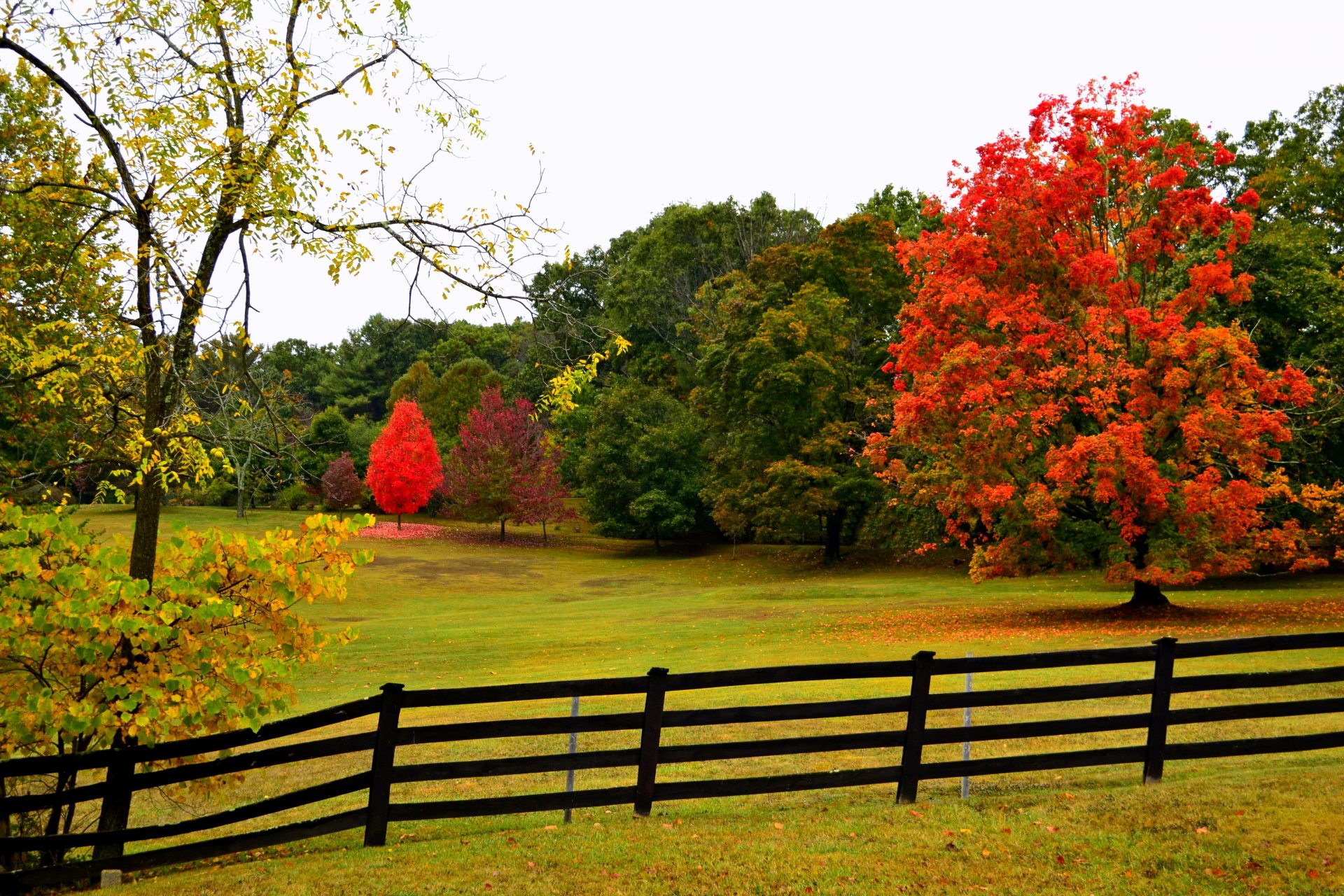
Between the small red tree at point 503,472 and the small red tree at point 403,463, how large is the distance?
1.83 meters

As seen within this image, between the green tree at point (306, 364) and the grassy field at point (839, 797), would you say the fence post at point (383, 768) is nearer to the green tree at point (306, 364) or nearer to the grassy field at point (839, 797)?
the grassy field at point (839, 797)

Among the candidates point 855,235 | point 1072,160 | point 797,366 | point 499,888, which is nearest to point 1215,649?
point 499,888

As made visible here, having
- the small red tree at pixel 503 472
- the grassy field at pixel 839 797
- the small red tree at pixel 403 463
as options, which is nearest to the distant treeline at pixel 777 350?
the small red tree at pixel 503 472

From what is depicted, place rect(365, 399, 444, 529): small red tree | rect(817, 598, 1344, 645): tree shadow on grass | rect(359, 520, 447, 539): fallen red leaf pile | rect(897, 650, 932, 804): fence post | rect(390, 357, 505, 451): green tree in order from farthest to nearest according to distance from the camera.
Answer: rect(390, 357, 505, 451): green tree → rect(359, 520, 447, 539): fallen red leaf pile → rect(365, 399, 444, 529): small red tree → rect(817, 598, 1344, 645): tree shadow on grass → rect(897, 650, 932, 804): fence post

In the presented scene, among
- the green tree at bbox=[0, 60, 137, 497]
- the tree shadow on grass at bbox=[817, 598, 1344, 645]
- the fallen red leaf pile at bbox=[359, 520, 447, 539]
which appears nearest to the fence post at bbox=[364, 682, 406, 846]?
the green tree at bbox=[0, 60, 137, 497]

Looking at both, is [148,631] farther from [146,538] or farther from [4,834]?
[4,834]

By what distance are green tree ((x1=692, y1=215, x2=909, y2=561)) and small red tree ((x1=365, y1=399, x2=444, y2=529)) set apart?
20921mm

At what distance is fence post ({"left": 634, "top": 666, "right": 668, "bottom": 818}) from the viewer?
7.86 m

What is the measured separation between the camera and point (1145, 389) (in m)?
21.8

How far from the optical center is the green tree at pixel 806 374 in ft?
140

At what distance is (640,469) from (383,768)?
48.8 m

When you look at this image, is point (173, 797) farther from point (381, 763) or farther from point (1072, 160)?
point (1072, 160)

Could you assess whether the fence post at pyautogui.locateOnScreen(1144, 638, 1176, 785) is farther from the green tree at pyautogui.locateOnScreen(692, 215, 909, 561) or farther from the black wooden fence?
the green tree at pyautogui.locateOnScreen(692, 215, 909, 561)

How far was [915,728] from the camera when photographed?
8.33 m
